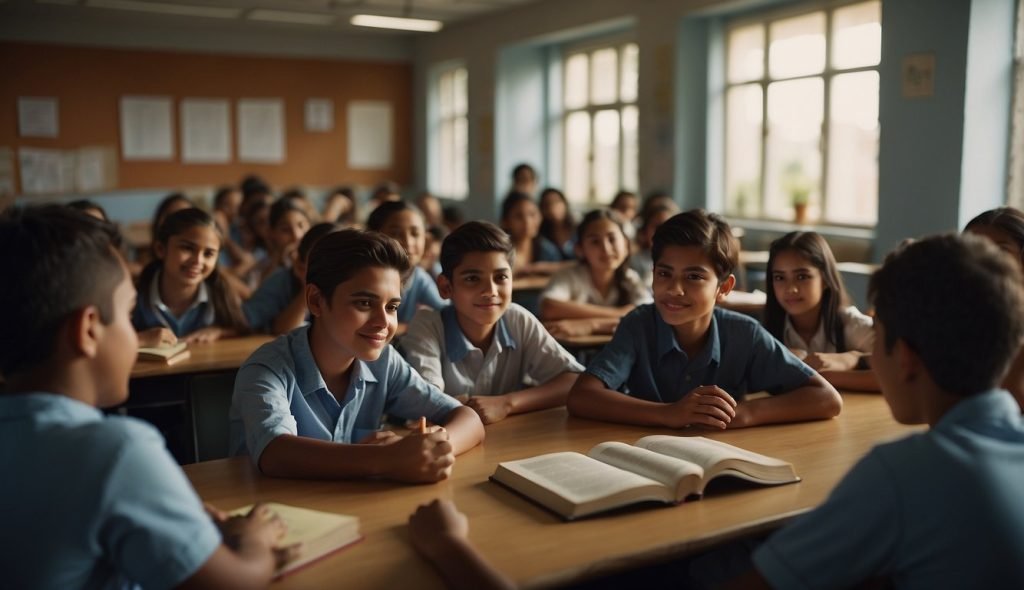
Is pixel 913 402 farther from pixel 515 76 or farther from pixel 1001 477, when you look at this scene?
pixel 515 76

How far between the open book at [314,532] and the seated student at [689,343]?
Result: 0.86 metres

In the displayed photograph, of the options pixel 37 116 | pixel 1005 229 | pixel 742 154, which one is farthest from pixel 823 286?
pixel 37 116

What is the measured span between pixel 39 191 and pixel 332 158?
11.0ft

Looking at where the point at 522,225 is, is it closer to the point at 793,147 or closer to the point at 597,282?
the point at 597,282

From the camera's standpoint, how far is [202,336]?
10.6 feet

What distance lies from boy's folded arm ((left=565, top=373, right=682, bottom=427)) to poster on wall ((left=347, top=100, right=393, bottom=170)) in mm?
9837

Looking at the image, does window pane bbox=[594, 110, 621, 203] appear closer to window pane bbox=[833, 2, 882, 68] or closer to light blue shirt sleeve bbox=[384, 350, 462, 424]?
window pane bbox=[833, 2, 882, 68]

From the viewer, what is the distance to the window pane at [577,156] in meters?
9.56

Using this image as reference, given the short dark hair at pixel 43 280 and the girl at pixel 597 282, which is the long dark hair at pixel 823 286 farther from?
the short dark hair at pixel 43 280

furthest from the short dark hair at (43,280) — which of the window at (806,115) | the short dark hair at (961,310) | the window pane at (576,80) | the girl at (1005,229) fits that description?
the window pane at (576,80)

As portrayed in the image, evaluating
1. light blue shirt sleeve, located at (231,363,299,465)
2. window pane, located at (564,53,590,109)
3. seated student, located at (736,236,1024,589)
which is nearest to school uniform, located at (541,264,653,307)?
light blue shirt sleeve, located at (231,363,299,465)

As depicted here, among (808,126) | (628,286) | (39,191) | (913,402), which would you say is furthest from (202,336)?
(39,191)

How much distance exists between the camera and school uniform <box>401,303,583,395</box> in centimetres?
247

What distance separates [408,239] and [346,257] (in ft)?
5.28
